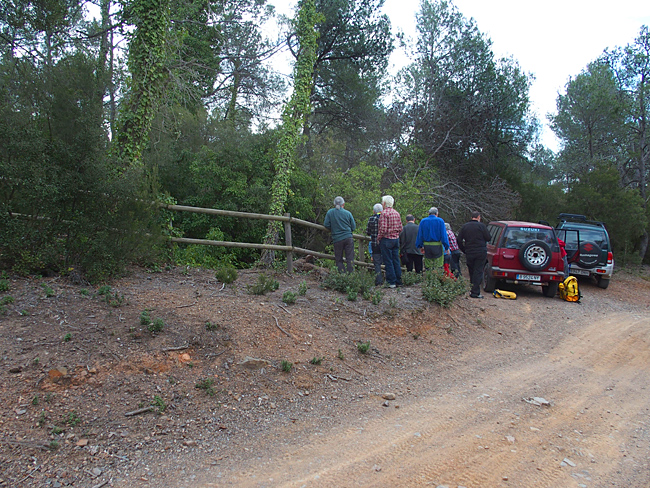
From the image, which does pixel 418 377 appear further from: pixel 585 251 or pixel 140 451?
pixel 585 251

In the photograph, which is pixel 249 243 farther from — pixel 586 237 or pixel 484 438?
pixel 586 237

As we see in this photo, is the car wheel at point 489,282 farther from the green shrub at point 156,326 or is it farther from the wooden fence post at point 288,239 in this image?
the green shrub at point 156,326

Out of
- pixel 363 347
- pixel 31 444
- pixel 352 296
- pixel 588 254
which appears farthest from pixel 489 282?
pixel 31 444

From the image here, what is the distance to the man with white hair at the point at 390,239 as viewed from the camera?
9.14 metres

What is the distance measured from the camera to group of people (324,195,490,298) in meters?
9.27

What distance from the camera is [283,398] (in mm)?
4816

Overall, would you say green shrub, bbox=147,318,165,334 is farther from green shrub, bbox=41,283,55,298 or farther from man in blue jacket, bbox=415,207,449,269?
man in blue jacket, bbox=415,207,449,269

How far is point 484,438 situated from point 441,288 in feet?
15.1

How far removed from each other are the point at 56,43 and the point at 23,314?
18.7 feet

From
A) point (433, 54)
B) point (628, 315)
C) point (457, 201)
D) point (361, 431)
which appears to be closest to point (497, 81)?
point (433, 54)

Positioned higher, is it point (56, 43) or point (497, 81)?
point (497, 81)

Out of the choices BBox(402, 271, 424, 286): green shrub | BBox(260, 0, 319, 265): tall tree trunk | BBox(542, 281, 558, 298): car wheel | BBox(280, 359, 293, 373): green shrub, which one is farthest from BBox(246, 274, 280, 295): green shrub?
BBox(542, 281, 558, 298): car wheel

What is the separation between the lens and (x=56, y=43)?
8.30 metres

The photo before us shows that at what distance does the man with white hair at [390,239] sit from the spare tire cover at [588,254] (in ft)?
26.7
